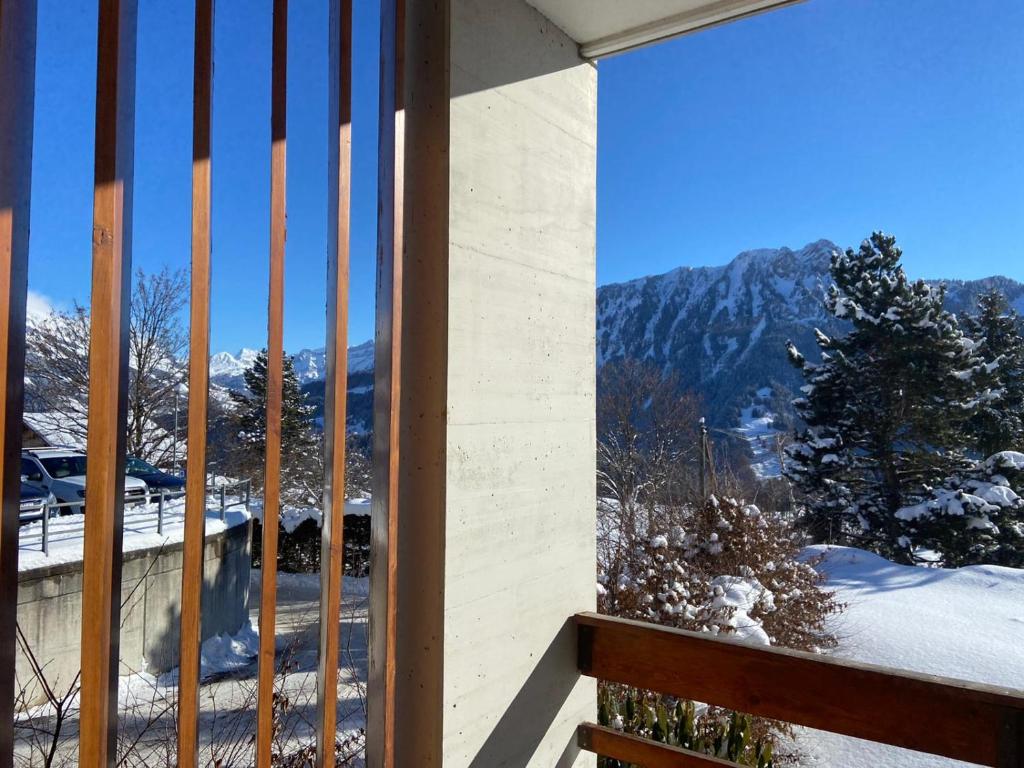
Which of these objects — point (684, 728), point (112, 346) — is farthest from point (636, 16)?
point (684, 728)

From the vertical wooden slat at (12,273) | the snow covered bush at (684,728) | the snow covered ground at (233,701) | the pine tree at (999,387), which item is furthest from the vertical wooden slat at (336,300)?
the pine tree at (999,387)

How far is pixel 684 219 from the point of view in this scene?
23.5 meters

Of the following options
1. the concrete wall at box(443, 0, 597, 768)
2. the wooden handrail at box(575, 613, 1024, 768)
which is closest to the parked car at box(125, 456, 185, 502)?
the concrete wall at box(443, 0, 597, 768)

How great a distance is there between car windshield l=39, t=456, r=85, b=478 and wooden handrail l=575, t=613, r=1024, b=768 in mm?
1044

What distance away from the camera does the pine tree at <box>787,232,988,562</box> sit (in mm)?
10953

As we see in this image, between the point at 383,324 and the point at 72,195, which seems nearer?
the point at 72,195

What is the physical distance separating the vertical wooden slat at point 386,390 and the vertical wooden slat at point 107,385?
473mm

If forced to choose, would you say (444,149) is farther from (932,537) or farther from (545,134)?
(932,537)

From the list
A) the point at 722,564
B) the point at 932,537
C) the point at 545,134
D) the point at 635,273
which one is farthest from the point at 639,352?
the point at 545,134

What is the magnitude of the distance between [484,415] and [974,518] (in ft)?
37.9

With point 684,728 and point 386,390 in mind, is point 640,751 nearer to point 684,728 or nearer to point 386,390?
point 386,390

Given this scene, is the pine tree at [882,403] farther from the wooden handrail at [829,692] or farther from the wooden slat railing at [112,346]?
the wooden slat railing at [112,346]

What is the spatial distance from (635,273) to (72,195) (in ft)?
73.4

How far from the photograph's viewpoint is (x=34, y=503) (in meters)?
0.84
